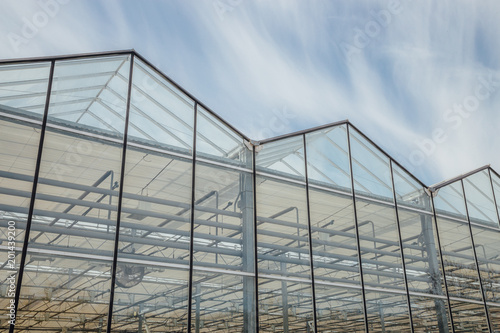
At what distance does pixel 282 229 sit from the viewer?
1429cm

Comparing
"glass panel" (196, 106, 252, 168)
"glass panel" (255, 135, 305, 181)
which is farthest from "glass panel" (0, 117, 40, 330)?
"glass panel" (255, 135, 305, 181)

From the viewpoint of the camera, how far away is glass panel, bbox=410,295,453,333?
51.6 ft

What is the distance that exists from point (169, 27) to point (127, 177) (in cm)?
407

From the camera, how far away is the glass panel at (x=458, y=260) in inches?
679

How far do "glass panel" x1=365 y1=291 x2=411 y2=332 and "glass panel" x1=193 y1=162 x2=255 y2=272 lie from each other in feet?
13.6

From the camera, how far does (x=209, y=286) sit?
12.4 meters

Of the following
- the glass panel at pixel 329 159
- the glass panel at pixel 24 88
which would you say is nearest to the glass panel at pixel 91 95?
the glass panel at pixel 24 88

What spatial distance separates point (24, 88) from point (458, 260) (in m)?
15.1

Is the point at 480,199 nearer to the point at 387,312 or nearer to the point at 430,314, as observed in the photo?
the point at 430,314

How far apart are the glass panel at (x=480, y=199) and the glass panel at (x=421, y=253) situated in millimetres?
2479

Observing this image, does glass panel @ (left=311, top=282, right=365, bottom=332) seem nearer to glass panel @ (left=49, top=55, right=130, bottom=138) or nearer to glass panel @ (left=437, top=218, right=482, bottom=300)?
glass panel @ (left=437, top=218, right=482, bottom=300)

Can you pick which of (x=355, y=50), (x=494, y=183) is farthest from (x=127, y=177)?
(x=494, y=183)

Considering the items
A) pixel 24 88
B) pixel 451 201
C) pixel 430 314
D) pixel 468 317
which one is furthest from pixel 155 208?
pixel 451 201

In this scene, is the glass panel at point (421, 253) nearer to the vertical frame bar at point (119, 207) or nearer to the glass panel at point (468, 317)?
the glass panel at point (468, 317)
